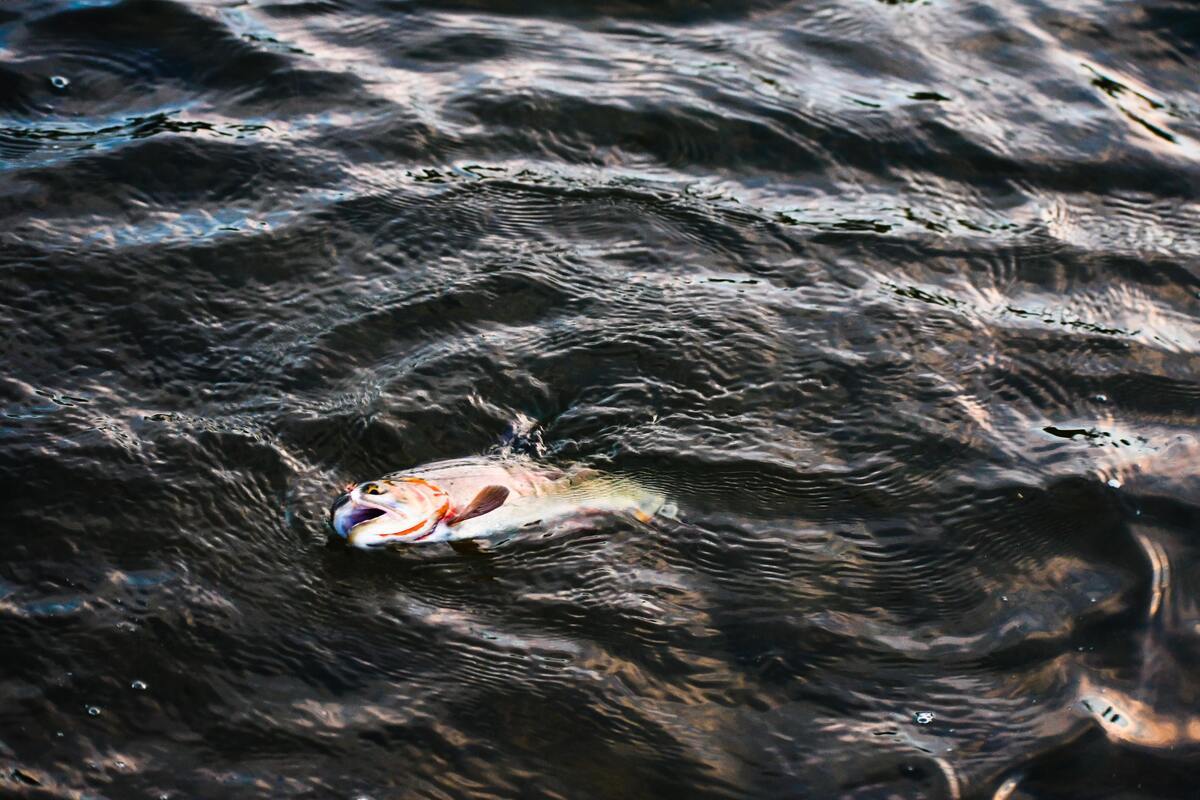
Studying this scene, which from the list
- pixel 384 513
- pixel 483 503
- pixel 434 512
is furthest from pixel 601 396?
pixel 384 513

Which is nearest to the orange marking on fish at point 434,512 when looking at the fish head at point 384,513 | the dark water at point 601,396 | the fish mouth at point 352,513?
the fish head at point 384,513

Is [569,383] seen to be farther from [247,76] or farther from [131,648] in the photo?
[247,76]

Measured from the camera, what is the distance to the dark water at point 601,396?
3912 millimetres

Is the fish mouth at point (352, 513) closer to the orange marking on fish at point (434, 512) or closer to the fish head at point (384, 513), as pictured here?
the fish head at point (384, 513)

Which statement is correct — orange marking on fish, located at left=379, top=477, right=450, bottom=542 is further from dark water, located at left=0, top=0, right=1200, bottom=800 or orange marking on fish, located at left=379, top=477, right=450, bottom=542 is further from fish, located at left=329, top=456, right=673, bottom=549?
dark water, located at left=0, top=0, right=1200, bottom=800

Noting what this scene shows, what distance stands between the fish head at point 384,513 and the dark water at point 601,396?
0.75ft

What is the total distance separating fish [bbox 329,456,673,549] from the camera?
13.7 ft

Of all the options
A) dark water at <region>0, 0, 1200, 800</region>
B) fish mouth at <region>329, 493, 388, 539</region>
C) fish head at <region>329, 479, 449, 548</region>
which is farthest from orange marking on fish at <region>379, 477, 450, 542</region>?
dark water at <region>0, 0, 1200, 800</region>

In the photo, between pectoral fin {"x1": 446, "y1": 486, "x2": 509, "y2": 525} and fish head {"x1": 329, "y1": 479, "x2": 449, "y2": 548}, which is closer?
fish head {"x1": 329, "y1": 479, "x2": 449, "y2": 548}

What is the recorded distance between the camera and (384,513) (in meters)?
4.18

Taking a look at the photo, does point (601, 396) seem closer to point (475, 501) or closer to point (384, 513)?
point (475, 501)

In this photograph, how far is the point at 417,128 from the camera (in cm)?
692

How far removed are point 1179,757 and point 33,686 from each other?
3.80 meters

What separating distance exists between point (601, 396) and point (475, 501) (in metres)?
1.06
